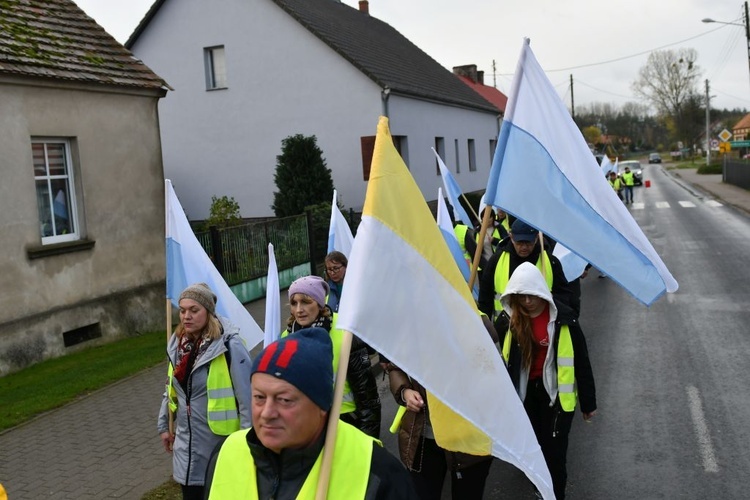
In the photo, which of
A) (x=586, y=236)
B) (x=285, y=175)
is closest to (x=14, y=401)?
(x=586, y=236)

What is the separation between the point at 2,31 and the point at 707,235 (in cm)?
1752

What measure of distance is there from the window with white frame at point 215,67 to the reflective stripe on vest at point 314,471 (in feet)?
74.3

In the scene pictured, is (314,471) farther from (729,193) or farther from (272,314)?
(729,193)

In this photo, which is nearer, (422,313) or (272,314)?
(422,313)

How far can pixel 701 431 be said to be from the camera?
6.35 m

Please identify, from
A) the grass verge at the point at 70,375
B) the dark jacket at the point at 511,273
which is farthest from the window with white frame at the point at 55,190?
the dark jacket at the point at 511,273

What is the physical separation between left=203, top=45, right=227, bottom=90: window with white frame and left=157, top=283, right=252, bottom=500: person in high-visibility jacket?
20738 millimetres

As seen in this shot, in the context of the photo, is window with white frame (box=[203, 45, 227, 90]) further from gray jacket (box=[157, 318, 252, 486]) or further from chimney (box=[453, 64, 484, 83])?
chimney (box=[453, 64, 484, 83])

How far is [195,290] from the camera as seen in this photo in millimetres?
4223

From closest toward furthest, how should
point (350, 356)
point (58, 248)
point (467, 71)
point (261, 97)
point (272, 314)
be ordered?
point (350, 356)
point (272, 314)
point (58, 248)
point (261, 97)
point (467, 71)

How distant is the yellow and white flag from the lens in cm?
286

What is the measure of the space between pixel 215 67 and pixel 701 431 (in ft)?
68.4

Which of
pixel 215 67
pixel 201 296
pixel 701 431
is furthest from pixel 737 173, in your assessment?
pixel 201 296

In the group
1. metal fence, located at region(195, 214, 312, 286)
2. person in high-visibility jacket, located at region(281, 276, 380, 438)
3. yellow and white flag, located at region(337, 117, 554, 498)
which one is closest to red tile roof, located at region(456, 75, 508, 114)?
metal fence, located at region(195, 214, 312, 286)
